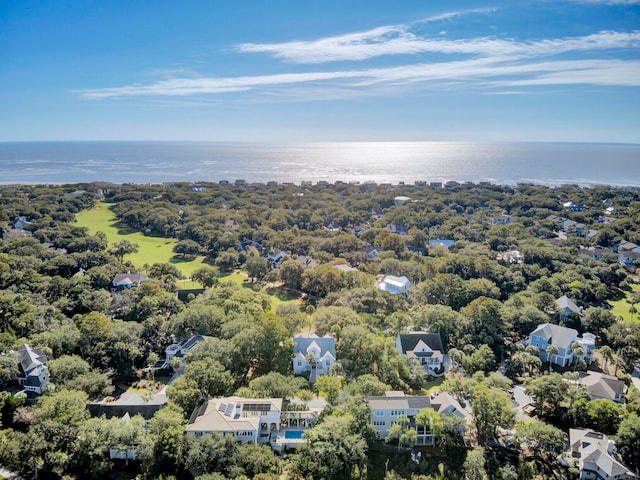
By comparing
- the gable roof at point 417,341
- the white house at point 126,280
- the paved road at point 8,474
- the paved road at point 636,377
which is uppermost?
the white house at point 126,280

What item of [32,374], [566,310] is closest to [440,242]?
[566,310]

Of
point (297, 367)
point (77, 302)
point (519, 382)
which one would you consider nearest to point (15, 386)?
point (77, 302)

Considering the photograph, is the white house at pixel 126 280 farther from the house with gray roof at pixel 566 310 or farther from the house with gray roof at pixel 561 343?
the house with gray roof at pixel 566 310

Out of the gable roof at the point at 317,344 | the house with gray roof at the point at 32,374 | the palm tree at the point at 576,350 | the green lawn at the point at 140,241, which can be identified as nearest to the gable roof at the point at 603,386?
the palm tree at the point at 576,350

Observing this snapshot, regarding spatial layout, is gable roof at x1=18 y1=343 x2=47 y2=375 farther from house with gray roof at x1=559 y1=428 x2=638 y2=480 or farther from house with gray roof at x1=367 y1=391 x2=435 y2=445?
house with gray roof at x1=559 y1=428 x2=638 y2=480

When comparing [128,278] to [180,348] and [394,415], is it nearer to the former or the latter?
[180,348]

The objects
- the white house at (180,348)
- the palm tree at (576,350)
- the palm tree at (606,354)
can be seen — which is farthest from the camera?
the white house at (180,348)
